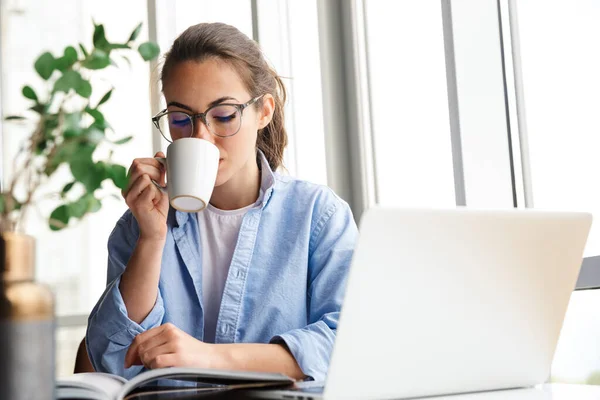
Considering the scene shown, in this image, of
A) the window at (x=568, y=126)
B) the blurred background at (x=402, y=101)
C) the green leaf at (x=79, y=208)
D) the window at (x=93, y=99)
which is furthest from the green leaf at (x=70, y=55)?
the window at (x=93, y=99)

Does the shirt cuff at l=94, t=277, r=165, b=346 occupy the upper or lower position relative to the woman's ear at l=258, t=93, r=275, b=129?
lower

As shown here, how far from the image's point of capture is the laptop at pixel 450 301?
2.53 feet

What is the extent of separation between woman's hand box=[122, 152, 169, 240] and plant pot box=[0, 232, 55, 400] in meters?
0.85

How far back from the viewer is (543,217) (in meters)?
0.86

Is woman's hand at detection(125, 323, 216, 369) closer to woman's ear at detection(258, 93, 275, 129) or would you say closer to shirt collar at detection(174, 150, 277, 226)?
shirt collar at detection(174, 150, 277, 226)

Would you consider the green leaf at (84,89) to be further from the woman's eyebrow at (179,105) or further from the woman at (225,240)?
the woman's eyebrow at (179,105)

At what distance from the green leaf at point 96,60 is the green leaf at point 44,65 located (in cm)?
3

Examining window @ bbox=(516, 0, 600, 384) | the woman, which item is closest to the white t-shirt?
the woman

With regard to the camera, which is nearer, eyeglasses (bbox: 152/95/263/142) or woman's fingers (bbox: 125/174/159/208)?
woman's fingers (bbox: 125/174/159/208)

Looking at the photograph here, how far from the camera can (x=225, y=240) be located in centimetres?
164

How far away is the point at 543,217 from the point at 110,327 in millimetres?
854

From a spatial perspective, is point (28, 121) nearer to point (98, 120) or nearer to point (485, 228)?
point (98, 120)

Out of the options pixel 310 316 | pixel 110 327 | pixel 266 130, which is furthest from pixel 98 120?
pixel 266 130

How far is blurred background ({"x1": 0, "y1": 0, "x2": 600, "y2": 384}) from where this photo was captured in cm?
180
